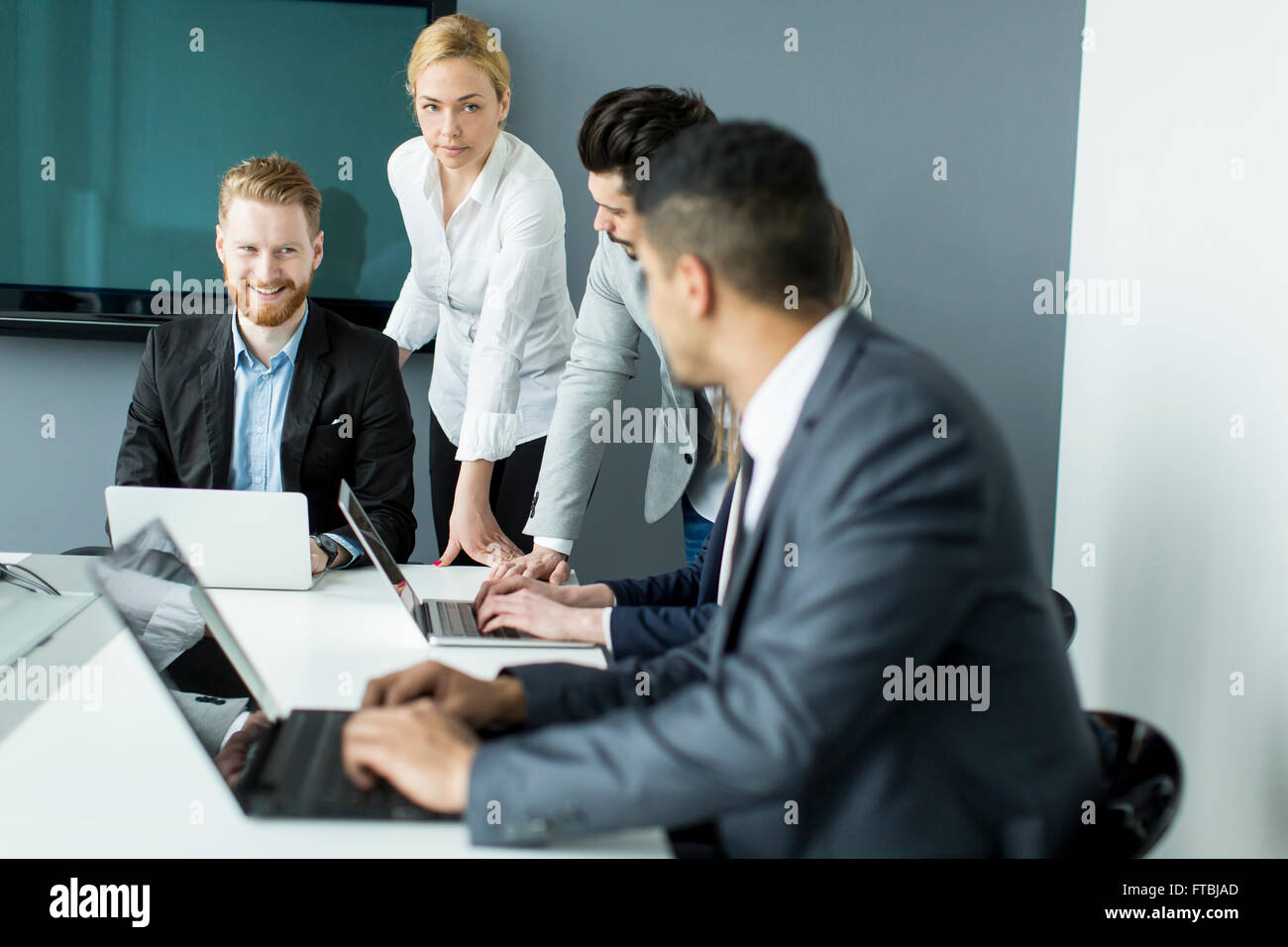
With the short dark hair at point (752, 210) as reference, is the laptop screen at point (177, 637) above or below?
below

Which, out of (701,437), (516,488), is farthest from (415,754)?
(516,488)

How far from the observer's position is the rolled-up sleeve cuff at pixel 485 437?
2494 millimetres

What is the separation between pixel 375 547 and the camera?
1.69 m

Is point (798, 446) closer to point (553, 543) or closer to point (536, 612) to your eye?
point (536, 612)

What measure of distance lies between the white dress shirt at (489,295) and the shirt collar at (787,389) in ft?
4.50

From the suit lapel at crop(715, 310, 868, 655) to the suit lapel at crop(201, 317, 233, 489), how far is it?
1481 mm

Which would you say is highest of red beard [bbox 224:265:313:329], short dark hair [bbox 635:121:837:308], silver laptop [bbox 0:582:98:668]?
short dark hair [bbox 635:121:837:308]

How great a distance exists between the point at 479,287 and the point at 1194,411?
1.66 meters

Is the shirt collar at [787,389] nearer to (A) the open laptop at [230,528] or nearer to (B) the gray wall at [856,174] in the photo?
(A) the open laptop at [230,528]

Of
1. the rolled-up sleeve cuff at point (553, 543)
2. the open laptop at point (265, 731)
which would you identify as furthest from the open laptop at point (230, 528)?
the rolled-up sleeve cuff at point (553, 543)

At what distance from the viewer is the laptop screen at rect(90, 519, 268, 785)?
4.47 ft

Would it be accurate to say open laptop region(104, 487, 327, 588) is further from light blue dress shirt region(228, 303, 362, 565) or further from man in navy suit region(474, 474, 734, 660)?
light blue dress shirt region(228, 303, 362, 565)

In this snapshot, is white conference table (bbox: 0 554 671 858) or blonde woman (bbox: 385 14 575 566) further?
blonde woman (bbox: 385 14 575 566)

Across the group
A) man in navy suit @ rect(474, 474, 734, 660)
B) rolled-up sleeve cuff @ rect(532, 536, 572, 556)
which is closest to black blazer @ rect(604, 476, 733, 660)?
man in navy suit @ rect(474, 474, 734, 660)
